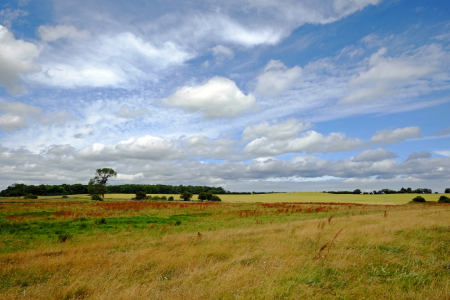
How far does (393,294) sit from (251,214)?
23.2 m

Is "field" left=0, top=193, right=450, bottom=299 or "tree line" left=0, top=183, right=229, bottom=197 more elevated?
"field" left=0, top=193, right=450, bottom=299

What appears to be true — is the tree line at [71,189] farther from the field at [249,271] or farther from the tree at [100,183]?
the field at [249,271]

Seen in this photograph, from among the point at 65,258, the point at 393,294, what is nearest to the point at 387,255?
the point at 393,294

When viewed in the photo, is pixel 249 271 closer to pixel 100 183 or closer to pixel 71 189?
pixel 100 183

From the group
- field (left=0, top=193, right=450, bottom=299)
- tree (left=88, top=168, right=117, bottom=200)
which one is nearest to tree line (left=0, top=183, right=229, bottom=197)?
tree (left=88, top=168, right=117, bottom=200)

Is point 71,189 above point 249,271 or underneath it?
underneath

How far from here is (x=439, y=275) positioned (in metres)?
6.40

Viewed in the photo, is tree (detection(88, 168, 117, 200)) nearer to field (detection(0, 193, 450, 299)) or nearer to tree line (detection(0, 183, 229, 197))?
tree line (detection(0, 183, 229, 197))

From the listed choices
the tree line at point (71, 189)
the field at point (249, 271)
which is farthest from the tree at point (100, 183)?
the field at point (249, 271)

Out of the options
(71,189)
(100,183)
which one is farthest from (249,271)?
(71,189)

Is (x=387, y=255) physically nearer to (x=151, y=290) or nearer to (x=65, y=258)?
(x=151, y=290)

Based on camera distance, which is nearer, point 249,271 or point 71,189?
point 249,271

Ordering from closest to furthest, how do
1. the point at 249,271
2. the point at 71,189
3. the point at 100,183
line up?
the point at 249,271
the point at 100,183
the point at 71,189

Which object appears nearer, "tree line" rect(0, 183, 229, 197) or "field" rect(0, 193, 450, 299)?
"field" rect(0, 193, 450, 299)
